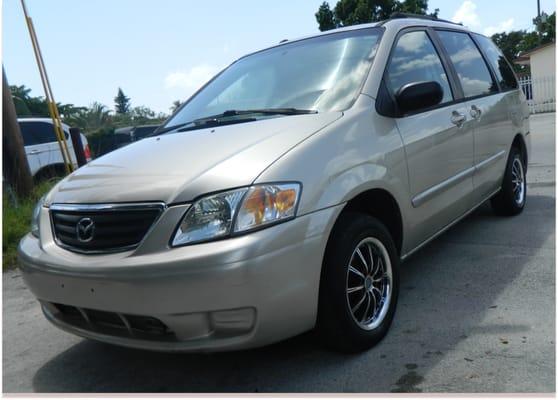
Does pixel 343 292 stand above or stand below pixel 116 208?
below

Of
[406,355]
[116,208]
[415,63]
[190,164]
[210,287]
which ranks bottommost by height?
[406,355]

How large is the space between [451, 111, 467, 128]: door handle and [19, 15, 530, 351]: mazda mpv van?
0.01 meters

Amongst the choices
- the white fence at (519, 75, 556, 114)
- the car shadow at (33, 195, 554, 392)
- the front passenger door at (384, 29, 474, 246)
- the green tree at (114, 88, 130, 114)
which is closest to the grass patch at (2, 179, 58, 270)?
the car shadow at (33, 195, 554, 392)

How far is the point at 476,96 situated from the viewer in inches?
157

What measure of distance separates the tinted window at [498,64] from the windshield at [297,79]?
5.91ft

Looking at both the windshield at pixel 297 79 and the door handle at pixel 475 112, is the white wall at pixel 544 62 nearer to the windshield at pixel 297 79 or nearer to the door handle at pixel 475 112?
the door handle at pixel 475 112

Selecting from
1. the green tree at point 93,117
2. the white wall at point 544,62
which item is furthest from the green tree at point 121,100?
the white wall at point 544,62

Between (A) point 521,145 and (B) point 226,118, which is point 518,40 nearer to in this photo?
(A) point 521,145

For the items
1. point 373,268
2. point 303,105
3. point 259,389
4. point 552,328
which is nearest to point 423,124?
point 303,105

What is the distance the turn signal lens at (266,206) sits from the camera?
2.12m

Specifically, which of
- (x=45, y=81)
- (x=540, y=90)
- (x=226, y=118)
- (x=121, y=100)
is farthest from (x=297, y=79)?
(x=121, y=100)

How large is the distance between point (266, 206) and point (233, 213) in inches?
5.5

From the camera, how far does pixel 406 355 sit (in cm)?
249

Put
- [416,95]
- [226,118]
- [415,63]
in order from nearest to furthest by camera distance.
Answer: [416,95], [226,118], [415,63]
